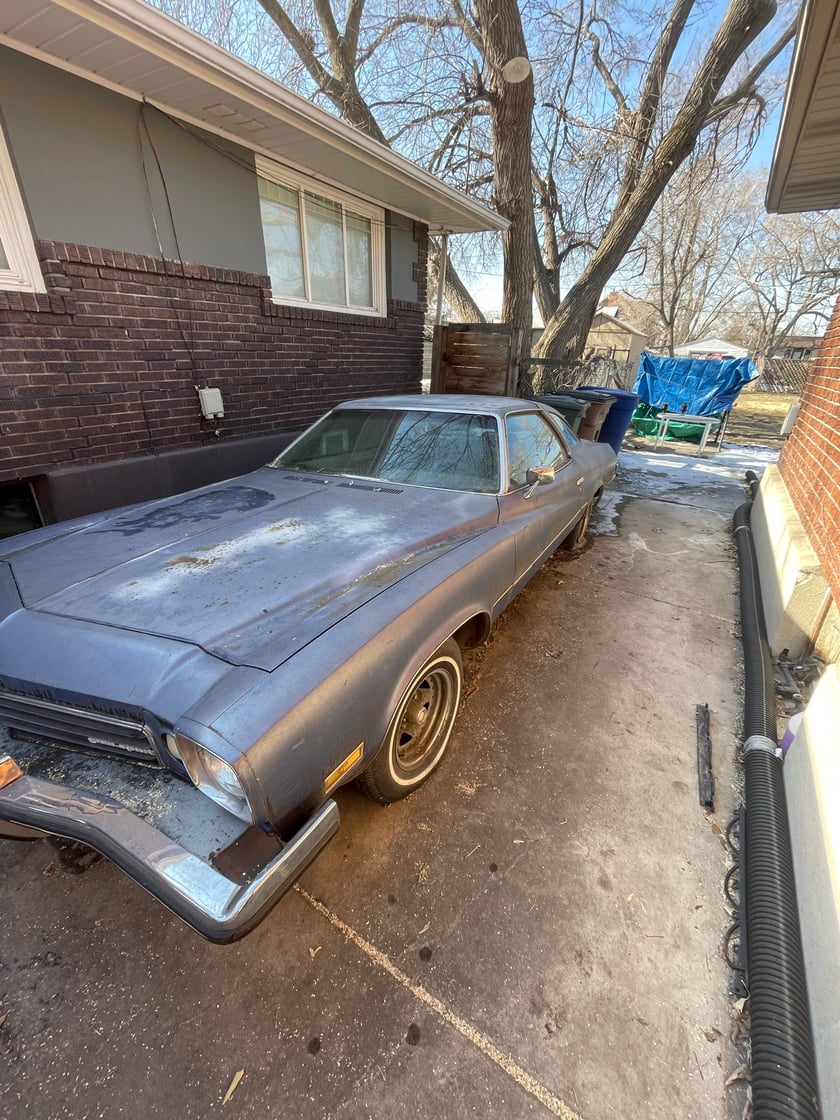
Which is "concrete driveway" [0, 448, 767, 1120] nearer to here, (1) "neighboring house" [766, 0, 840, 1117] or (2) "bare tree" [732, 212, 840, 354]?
(1) "neighboring house" [766, 0, 840, 1117]

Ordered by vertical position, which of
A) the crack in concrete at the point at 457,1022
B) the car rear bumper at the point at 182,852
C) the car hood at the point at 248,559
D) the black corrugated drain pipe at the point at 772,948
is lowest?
the crack in concrete at the point at 457,1022

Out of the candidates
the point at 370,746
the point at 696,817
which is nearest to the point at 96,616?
the point at 370,746

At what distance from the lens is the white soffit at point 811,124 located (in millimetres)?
2959

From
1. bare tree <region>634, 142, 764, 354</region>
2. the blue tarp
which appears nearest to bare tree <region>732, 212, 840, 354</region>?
bare tree <region>634, 142, 764, 354</region>

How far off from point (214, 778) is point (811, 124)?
6280 mm

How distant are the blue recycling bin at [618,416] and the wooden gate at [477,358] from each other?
189 centimetres

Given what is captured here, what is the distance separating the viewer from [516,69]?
6.80 meters

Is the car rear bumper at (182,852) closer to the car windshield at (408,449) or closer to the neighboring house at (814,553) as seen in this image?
the neighboring house at (814,553)

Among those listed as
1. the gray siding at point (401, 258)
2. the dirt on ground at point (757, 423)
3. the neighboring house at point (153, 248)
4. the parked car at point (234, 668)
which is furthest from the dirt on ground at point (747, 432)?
the parked car at point (234, 668)

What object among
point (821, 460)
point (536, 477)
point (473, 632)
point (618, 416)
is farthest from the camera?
point (618, 416)

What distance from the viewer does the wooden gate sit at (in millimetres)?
7383

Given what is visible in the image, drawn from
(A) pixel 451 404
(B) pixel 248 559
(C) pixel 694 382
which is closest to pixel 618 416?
(C) pixel 694 382

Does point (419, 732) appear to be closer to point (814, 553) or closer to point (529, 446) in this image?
point (529, 446)

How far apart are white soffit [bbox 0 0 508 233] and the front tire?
3902mm
